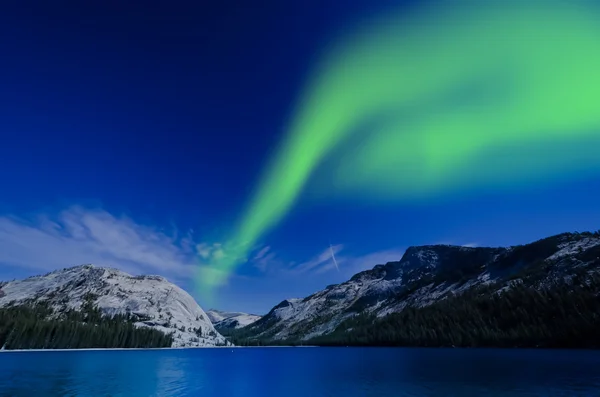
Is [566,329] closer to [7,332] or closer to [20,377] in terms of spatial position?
[20,377]

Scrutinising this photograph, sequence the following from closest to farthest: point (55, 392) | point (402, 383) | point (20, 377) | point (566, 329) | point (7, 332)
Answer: point (55, 392), point (402, 383), point (20, 377), point (566, 329), point (7, 332)

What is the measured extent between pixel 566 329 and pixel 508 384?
16198 cm

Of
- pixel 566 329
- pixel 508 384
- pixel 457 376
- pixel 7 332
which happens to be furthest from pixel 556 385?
pixel 7 332

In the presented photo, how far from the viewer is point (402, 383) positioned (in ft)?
202

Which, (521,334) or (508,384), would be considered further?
(521,334)

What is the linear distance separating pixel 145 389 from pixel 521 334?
211309mm

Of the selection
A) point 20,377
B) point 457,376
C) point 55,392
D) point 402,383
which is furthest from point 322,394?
point 20,377

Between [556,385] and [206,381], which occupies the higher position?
[206,381]

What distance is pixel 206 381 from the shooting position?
7212cm

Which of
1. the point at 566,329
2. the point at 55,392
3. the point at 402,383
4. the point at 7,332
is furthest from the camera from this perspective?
the point at 7,332

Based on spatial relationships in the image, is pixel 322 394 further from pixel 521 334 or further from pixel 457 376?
pixel 521 334

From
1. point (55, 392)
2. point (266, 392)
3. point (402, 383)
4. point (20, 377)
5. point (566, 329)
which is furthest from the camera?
point (566, 329)

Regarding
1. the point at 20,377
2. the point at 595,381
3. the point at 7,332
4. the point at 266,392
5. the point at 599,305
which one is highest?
the point at 7,332

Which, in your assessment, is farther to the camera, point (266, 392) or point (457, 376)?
point (457, 376)
